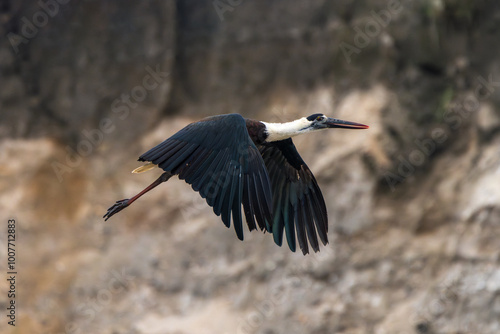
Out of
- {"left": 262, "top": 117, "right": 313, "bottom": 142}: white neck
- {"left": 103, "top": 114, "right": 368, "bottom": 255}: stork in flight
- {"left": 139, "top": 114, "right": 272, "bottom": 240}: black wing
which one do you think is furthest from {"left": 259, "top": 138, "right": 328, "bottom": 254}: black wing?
{"left": 139, "top": 114, "right": 272, "bottom": 240}: black wing

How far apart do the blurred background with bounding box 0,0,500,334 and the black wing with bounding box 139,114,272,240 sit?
11.5ft

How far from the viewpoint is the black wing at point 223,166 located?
507 cm

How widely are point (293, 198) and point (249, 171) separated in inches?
42.7

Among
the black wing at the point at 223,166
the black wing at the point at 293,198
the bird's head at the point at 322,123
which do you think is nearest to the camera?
the black wing at the point at 223,166

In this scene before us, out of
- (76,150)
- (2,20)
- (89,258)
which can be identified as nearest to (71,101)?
(76,150)

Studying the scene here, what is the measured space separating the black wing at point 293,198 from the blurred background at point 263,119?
2.52 m

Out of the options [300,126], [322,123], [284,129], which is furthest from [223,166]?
[322,123]

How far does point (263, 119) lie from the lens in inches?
354

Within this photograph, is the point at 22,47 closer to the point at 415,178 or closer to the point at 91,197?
the point at 91,197

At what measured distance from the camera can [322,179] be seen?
8.87m

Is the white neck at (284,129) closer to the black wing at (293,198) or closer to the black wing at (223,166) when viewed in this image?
the black wing at (293,198)

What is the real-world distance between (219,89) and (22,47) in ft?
7.06

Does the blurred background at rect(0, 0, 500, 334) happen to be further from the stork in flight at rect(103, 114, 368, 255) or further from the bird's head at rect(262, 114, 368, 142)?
the stork in flight at rect(103, 114, 368, 255)

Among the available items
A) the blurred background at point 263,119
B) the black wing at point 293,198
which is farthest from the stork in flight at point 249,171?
the blurred background at point 263,119
